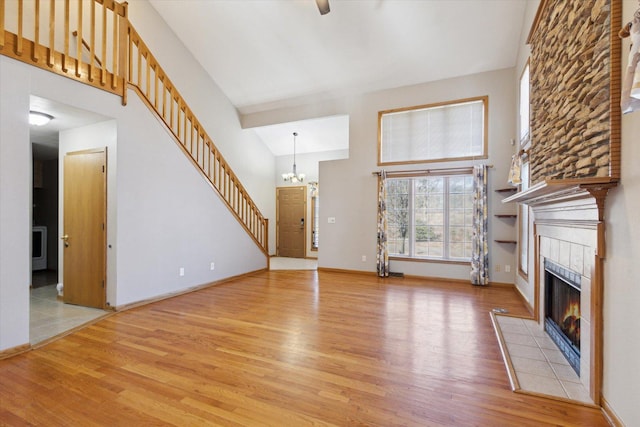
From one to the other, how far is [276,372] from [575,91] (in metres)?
3.25

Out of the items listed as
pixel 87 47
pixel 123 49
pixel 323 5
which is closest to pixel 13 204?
pixel 123 49

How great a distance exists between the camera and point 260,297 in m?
4.61

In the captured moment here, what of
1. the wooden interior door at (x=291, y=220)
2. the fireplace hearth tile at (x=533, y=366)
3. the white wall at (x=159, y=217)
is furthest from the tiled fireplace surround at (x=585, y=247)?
the wooden interior door at (x=291, y=220)

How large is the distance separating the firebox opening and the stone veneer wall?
3.01ft

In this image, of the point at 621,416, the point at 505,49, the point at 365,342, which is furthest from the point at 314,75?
the point at 621,416

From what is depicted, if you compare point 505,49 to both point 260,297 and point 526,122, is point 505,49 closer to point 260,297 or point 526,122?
point 526,122

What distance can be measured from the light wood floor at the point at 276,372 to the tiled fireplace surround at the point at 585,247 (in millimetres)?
380

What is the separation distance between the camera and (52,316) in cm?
362

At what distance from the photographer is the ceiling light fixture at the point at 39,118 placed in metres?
3.51

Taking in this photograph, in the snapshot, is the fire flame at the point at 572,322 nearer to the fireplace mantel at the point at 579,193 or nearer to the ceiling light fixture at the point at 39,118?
the fireplace mantel at the point at 579,193

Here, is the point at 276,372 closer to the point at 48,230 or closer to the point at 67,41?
the point at 67,41

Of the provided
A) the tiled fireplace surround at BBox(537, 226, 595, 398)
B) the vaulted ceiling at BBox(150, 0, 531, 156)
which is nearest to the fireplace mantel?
the tiled fireplace surround at BBox(537, 226, 595, 398)

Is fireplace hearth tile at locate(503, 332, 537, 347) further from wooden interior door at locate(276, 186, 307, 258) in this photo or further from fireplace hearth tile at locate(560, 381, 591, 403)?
wooden interior door at locate(276, 186, 307, 258)

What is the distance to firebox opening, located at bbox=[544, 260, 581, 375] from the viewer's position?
2471mm
